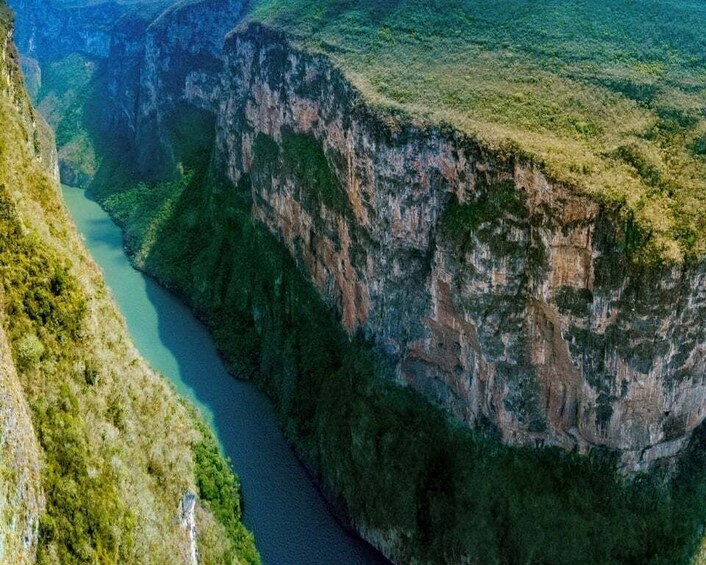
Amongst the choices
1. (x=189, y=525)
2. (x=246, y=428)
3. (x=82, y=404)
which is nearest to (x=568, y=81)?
(x=246, y=428)

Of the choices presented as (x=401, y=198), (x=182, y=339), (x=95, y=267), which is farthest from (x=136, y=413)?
(x=182, y=339)

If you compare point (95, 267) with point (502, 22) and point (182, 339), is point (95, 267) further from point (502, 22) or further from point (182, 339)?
point (502, 22)

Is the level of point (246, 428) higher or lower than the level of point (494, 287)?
lower

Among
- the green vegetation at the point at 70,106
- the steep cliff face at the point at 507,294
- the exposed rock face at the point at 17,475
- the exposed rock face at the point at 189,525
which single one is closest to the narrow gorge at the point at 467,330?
the steep cliff face at the point at 507,294

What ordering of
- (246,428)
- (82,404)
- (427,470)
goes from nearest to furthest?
(82,404) < (427,470) < (246,428)

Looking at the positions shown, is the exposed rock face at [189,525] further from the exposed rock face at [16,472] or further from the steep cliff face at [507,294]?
the steep cliff face at [507,294]

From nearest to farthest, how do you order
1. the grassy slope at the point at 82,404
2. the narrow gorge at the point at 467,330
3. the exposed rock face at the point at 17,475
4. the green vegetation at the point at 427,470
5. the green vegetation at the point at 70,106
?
1. the exposed rock face at the point at 17,475
2. the grassy slope at the point at 82,404
3. the narrow gorge at the point at 467,330
4. the green vegetation at the point at 427,470
5. the green vegetation at the point at 70,106

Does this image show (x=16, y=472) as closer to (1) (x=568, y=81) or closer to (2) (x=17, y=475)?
(2) (x=17, y=475)
